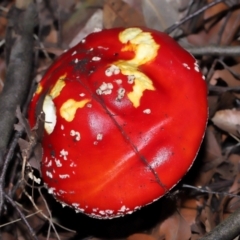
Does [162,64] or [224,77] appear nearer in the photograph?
[162,64]

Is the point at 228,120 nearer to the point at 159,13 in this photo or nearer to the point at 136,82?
the point at 159,13

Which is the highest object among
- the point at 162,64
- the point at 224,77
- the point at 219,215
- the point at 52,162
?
the point at 162,64

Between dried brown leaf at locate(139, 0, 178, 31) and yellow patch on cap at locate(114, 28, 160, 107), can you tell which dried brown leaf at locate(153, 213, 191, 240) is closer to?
yellow patch on cap at locate(114, 28, 160, 107)

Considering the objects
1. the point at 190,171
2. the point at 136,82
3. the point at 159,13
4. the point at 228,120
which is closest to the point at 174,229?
the point at 190,171

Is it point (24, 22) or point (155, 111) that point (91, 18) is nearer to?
point (24, 22)

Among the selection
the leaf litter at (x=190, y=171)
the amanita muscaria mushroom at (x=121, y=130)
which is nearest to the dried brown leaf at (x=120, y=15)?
the leaf litter at (x=190, y=171)

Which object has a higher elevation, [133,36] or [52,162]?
[133,36]

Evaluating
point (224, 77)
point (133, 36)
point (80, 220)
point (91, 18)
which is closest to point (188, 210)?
point (80, 220)
